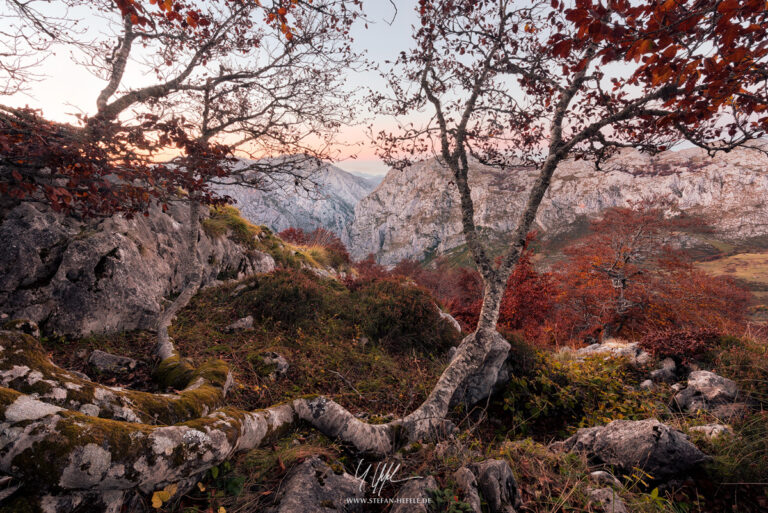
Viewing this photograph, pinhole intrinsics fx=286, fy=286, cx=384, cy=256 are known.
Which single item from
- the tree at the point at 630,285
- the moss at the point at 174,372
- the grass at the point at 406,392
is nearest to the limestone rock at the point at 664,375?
the grass at the point at 406,392

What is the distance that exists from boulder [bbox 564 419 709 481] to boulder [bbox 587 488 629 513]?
0.82 meters

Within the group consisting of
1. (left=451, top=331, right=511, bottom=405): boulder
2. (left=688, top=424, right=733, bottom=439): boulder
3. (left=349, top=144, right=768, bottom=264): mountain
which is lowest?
(left=451, top=331, right=511, bottom=405): boulder

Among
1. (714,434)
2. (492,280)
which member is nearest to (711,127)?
(492,280)

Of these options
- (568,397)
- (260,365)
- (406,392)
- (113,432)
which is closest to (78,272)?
(260,365)

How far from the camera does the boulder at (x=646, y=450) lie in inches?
134

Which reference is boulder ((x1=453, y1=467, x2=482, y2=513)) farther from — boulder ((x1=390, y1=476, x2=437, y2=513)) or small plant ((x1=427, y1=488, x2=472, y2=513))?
boulder ((x1=390, y1=476, x2=437, y2=513))

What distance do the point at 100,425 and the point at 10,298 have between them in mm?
5352

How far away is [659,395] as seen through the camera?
19.1 ft

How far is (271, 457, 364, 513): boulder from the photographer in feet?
7.80

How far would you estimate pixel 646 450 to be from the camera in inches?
138

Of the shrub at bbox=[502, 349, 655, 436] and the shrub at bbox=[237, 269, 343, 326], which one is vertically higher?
the shrub at bbox=[237, 269, 343, 326]

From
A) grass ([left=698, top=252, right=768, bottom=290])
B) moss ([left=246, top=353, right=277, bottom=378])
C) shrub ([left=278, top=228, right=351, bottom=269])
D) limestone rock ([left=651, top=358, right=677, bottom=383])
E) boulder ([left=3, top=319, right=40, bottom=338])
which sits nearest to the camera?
boulder ([left=3, top=319, right=40, bottom=338])
